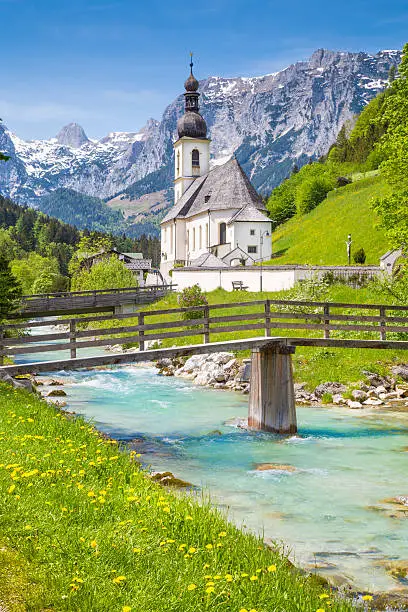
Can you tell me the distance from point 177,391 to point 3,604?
24.4 meters

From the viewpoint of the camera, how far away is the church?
79.5m

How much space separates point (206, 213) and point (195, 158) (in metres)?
25.4

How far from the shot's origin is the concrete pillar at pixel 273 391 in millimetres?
20688

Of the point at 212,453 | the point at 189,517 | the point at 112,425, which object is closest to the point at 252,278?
the point at 112,425

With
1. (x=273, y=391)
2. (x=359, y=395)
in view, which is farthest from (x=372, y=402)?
(x=273, y=391)

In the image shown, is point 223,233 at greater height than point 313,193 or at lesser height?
lesser

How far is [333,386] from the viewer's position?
2761 cm

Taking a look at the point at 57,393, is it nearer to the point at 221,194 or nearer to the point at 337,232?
the point at 337,232

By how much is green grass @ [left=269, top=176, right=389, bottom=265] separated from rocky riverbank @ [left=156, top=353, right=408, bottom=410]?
38948 mm

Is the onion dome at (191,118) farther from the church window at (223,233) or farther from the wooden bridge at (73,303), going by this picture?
the wooden bridge at (73,303)

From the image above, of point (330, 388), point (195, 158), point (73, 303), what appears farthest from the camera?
point (195, 158)

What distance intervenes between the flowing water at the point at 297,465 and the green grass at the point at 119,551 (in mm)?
1789

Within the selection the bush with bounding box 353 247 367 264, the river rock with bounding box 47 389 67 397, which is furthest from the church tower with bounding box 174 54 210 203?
the river rock with bounding box 47 389 67 397

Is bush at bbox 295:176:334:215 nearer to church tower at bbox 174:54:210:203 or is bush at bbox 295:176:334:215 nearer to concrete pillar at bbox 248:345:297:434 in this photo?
church tower at bbox 174:54:210:203
